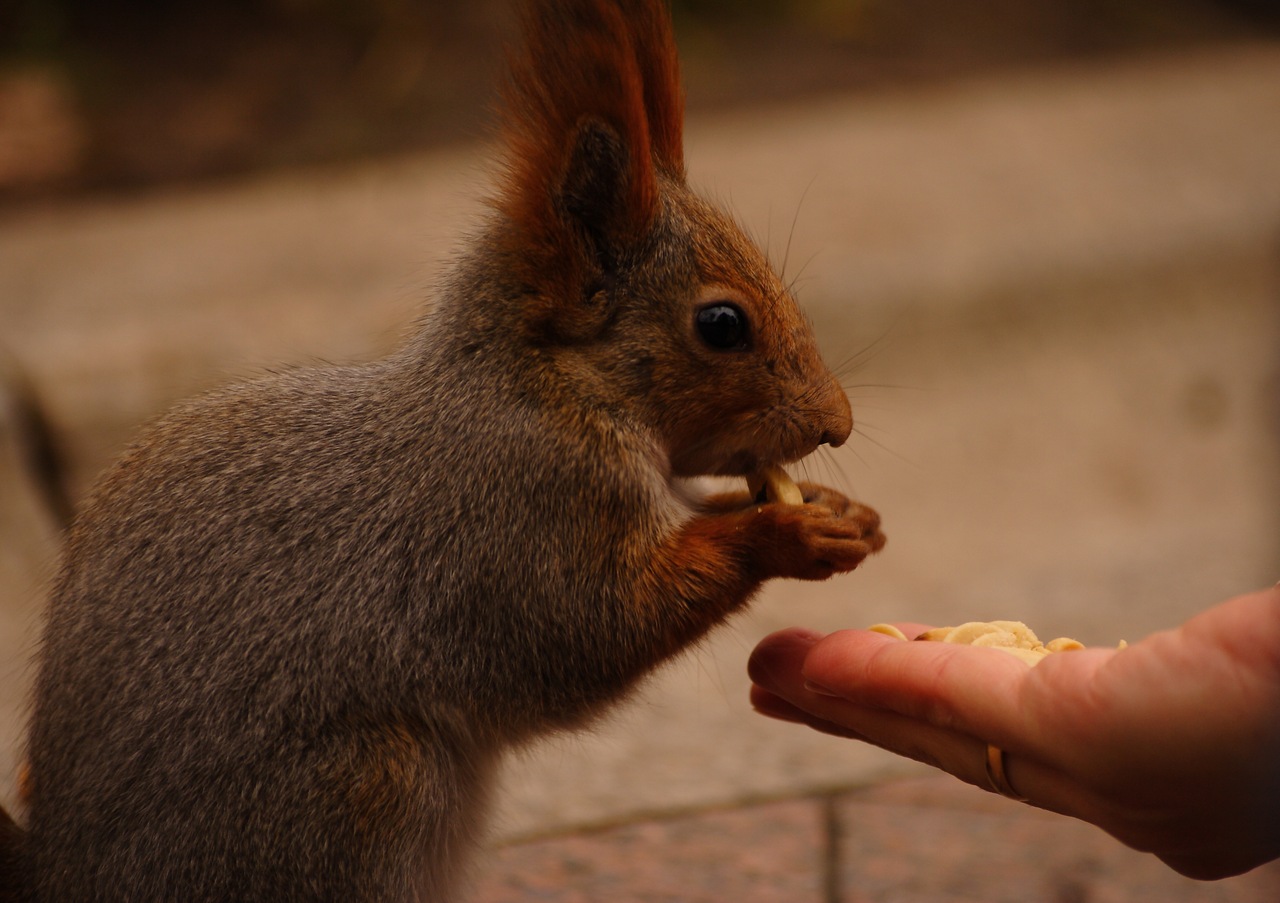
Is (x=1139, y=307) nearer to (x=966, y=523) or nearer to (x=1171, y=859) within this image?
(x=966, y=523)

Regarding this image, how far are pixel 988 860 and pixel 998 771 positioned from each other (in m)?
0.70

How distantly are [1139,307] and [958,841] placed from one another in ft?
7.00

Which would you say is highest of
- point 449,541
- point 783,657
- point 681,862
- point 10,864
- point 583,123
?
point 583,123

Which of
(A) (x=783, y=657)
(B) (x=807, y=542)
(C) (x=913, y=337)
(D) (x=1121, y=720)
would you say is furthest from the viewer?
(C) (x=913, y=337)

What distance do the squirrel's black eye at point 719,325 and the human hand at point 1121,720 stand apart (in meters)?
0.36

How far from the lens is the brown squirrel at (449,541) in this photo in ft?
4.72

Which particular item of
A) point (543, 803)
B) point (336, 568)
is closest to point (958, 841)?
point (543, 803)

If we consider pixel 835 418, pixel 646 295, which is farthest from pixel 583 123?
pixel 835 418

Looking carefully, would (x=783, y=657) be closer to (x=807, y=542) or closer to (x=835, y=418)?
(x=807, y=542)

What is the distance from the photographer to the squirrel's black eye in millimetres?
1630

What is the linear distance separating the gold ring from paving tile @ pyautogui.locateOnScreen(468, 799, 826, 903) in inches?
22.9

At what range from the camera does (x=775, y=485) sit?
1.62 meters

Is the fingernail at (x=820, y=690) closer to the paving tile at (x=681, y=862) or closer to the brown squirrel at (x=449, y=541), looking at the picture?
the brown squirrel at (x=449, y=541)

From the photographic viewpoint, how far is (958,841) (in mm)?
2080
